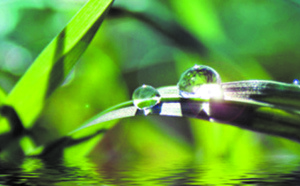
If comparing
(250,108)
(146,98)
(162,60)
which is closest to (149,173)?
(146,98)

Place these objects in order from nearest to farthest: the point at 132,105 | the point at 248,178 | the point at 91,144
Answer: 1. the point at 248,178
2. the point at 132,105
3. the point at 91,144

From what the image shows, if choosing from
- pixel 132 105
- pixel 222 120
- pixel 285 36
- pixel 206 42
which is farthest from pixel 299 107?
pixel 285 36

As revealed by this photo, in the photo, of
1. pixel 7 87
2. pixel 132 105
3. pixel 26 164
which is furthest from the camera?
pixel 7 87

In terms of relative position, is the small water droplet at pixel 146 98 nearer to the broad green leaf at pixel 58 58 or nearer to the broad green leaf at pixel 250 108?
the broad green leaf at pixel 250 108

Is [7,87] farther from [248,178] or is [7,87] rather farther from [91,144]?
[248,178]

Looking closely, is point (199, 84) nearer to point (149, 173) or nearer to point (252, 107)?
point (252, 107)

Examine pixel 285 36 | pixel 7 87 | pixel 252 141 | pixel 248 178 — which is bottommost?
pixel 248 178

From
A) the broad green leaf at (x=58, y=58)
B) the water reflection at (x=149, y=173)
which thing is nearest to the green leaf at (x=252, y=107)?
the water reflection at (x=149, y=173)
